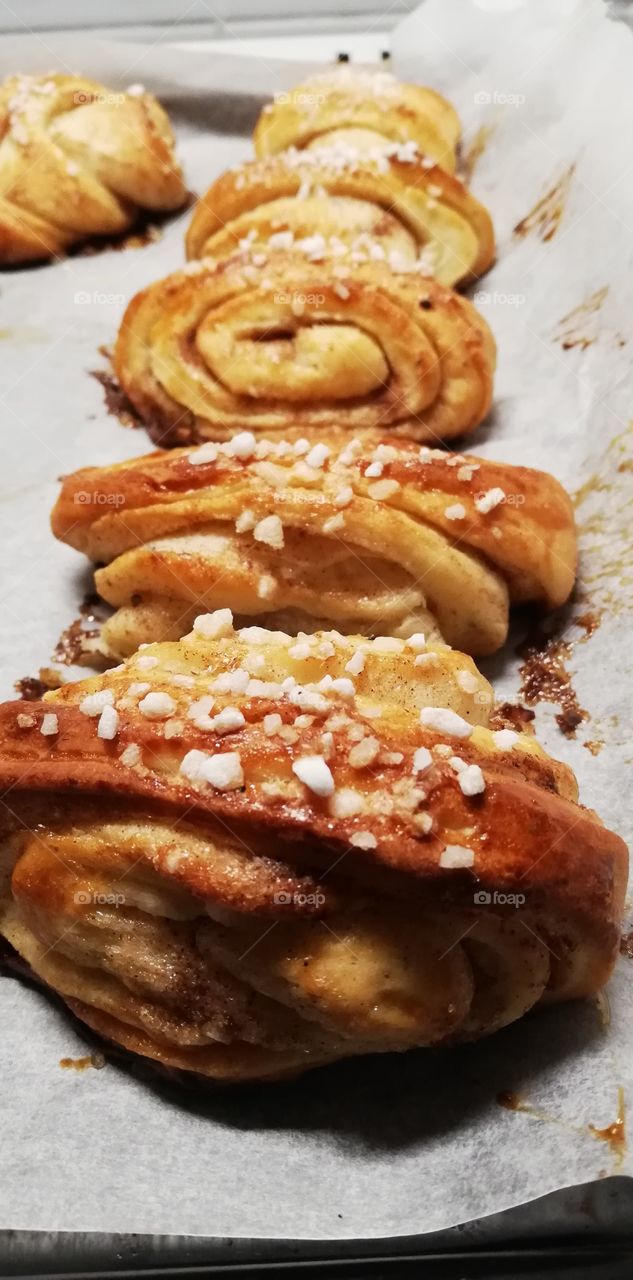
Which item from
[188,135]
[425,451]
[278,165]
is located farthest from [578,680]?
[188,135]

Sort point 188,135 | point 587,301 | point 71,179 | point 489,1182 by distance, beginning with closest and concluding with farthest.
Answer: point 489,1182 < point 587,301 < point 71,179 < point 188,135

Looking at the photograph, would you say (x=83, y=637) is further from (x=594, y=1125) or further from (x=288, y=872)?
(x=594, y=1125)

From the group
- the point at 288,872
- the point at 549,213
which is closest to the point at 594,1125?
Result: the point at 288,872

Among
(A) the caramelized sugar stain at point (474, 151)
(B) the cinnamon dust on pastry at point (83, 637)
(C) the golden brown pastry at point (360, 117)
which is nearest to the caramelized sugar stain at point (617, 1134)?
(B) the cinnamon dust on pastry at point (83, 637)

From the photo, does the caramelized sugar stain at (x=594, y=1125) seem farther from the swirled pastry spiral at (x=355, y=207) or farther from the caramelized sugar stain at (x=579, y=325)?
the swirled pastry spiral at (x=355, y=207)

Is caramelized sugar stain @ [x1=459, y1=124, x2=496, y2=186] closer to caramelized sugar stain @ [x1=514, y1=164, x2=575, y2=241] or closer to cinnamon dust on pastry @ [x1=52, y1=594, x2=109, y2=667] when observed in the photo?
caramelized sugar stain @ [x1=514, y1=164, x2=575, y2=241]

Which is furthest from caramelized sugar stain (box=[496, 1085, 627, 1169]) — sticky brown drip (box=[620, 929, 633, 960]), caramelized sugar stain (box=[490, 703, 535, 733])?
caramelized sugar stain (box=[490, 703, 535, 733])

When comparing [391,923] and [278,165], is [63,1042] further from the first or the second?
[278,165]
